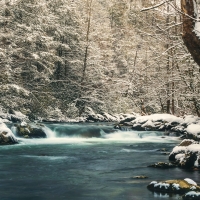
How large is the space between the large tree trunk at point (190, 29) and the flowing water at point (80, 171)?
335 centimetres

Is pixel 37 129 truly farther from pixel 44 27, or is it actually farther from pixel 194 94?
pixel 44 27

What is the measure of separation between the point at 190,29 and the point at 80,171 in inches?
253

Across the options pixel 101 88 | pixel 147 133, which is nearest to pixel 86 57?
pixel 101 88

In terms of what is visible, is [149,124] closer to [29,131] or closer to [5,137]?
[29,131]

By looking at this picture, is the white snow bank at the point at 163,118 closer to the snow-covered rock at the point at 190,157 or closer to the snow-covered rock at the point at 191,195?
the snow-covered rock at the point at 190,157

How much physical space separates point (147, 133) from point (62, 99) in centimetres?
1169

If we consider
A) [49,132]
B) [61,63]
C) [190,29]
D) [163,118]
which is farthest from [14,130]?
[190,29]

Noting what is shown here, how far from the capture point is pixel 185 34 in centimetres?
439

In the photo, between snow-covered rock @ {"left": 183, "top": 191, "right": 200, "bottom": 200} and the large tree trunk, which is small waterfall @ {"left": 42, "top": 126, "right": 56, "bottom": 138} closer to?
snow-covered rock @ {"left": 183, "top": 191, "right": 200, "bottom": 200}

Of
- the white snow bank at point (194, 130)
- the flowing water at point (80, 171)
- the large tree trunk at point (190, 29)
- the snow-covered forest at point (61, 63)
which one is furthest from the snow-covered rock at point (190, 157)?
the snow-covered forest at point (61, 63)

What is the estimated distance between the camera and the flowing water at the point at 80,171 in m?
7.21

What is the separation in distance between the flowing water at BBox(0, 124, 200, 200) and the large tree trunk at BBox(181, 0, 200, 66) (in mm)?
3346

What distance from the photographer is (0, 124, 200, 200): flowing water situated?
23.7 ft

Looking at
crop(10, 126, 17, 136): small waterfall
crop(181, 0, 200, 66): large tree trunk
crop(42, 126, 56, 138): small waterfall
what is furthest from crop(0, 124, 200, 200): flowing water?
crop(181, 0, 200, 66): large tree trunk
